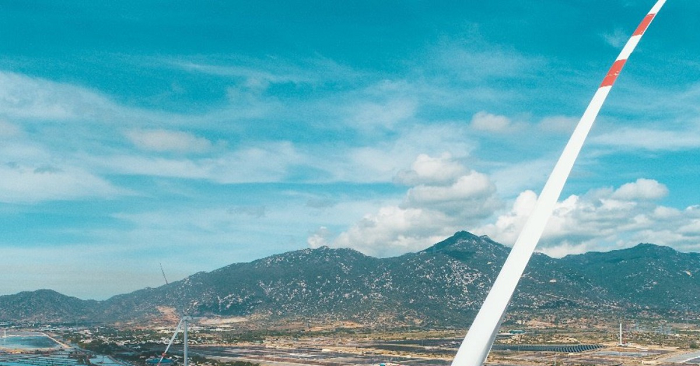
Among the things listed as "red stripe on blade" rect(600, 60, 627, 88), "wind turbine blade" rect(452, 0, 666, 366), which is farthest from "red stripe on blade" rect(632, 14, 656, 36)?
"red stripe on blade" rect(600, 60, 627, 88)

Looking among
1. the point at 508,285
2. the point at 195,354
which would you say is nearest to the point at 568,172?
the point at 508,285

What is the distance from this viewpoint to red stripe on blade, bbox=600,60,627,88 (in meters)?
17.2

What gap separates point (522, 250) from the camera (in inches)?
529

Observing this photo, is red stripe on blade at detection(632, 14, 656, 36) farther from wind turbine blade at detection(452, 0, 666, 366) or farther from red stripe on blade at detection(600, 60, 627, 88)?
red stripe on blade at detection(600, 60, 627, 88)

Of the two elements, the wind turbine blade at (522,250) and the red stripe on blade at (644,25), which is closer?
the wind turbine blade at (522,250)

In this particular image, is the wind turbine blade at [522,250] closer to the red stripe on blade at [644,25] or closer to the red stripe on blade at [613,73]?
the red stripe on blade at [613,73]

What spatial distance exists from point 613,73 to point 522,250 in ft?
23.9

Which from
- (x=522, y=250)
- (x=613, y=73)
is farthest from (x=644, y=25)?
(x=522, y=250)

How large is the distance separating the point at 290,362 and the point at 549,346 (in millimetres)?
87781

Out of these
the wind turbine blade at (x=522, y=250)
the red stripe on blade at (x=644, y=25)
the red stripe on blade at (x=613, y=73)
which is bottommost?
the wind turbine blade at (x=522, y=250)

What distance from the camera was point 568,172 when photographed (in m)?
15.0

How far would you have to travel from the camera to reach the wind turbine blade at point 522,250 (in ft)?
40.9

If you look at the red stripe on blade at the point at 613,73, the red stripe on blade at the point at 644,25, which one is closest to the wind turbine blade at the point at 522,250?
the red stripe on blade at the point at 613,73

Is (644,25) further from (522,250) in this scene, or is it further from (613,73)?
(522,250)
